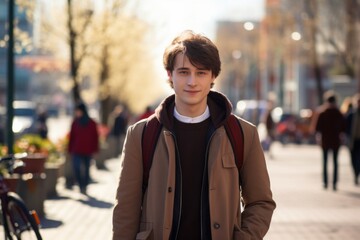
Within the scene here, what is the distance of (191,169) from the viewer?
5.11 meters

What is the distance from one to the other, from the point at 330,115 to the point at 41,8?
52.9 ft

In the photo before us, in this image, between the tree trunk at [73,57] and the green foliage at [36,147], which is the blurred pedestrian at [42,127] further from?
the green foliage at [36,147]

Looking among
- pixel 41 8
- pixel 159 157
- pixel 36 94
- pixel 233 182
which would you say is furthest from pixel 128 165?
pixel 36 94

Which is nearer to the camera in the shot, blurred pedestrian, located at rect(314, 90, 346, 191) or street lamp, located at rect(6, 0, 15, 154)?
street lamp, located at rect(6, 0, 15, 154)

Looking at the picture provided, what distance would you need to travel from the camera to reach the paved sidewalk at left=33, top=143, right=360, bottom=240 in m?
13.1

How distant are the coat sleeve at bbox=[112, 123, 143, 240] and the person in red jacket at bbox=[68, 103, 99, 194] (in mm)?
14886

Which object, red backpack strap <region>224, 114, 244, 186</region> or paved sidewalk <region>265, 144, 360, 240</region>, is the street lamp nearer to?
paved sidewalk <region>265, 144, 360, 240</region>

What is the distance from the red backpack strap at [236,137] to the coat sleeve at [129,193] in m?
0.43

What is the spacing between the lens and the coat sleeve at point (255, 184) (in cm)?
522

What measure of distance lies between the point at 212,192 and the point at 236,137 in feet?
1.07

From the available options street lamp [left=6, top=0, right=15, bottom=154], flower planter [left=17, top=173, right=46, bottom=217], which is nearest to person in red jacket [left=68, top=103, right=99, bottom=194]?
street lamp [left=6, top=0, right=15, bottom=154]

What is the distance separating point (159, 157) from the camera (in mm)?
5117

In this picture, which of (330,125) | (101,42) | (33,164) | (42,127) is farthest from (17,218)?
(42,127)

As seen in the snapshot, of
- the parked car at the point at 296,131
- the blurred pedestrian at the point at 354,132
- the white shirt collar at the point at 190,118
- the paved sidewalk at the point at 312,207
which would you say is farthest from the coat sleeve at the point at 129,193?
the parked car at the point at 296,131
